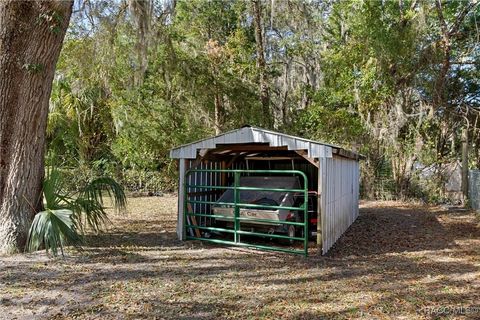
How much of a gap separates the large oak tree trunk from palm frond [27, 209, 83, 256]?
1.73 feet

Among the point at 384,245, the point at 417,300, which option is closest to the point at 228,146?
the point at 384,245

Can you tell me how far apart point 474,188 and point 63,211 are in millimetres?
11386

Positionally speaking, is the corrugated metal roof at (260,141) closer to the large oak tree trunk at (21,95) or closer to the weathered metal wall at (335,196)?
the weathered metal wall at (335,196)

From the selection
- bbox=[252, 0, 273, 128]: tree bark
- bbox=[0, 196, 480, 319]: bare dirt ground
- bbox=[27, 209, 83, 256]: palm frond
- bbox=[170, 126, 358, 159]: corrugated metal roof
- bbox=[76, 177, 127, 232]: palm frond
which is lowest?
bbox=[0, 196, 480, 319]: bare dirt ground

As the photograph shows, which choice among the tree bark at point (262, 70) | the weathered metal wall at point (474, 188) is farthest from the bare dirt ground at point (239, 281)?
the tree bark at point (262, 70)

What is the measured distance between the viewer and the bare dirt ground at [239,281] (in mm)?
3547

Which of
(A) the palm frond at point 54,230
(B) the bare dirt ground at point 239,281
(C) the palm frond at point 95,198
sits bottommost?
(B) the bare dirt ground at point 239,281

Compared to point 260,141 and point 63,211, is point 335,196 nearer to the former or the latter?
point 260,141

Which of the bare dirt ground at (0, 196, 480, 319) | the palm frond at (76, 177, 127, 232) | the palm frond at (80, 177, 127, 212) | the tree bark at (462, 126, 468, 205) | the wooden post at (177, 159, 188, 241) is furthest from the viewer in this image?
the tree bark at (462, 126, 468, 205)

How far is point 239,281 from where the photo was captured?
4465 mm

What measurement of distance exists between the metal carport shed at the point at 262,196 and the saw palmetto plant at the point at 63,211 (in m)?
1.45

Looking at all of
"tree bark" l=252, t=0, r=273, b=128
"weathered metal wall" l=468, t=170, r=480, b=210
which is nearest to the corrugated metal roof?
"weathered metal wall" l=468, t=170, r=480, b=210

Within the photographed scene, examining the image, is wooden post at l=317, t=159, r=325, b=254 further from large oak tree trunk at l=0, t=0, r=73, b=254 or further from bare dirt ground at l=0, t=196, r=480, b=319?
large oak tree trunk at l=0, t=0, r=73, b=254

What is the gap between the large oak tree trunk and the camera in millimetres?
5395
